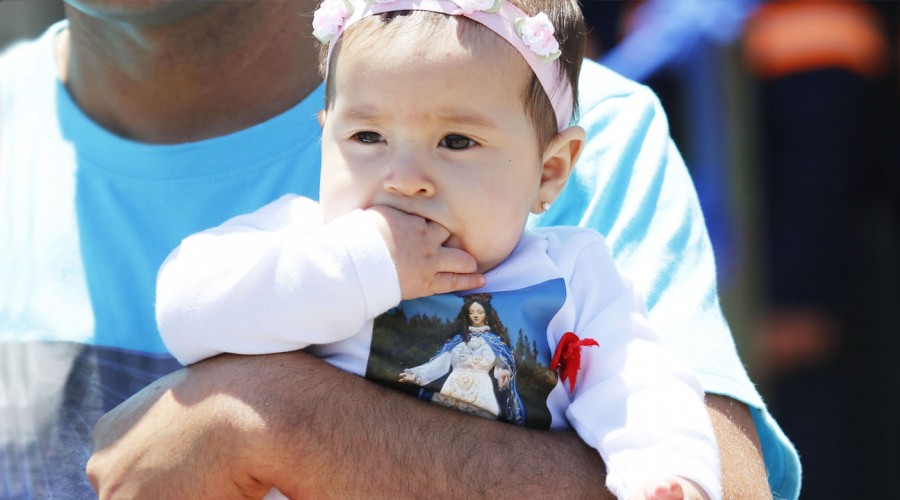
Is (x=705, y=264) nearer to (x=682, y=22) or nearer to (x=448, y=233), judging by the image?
(x=448, y=233)

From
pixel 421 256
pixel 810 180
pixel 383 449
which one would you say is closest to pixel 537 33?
pixel 421 256

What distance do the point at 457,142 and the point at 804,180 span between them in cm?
337

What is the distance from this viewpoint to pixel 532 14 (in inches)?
84.6

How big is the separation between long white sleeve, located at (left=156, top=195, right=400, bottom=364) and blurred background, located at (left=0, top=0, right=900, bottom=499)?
3203 millimetres

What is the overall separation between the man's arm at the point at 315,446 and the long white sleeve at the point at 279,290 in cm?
8

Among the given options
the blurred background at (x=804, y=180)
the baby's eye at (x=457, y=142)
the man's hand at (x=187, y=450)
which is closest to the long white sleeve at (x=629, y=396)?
the baby's eye at (x=457, y=142)

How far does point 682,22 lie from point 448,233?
3.37 meters

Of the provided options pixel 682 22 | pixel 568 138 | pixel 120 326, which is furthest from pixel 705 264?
pixel 682 22

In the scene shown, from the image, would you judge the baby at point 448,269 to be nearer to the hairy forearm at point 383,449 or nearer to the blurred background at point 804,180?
the hairy forearm at point 383,449

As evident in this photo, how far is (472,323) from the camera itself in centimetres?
209

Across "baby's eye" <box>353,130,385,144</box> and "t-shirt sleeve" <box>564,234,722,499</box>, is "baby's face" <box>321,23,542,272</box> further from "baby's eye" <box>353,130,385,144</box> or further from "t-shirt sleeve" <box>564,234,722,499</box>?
"t-shirt sleeve" <box>564,234,722,499</box>

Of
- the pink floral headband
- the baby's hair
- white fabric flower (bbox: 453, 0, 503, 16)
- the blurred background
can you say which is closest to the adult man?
the baby's hair

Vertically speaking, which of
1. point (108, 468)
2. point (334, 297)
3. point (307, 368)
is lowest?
point (108, 468)

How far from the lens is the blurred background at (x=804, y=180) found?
4980 mm
